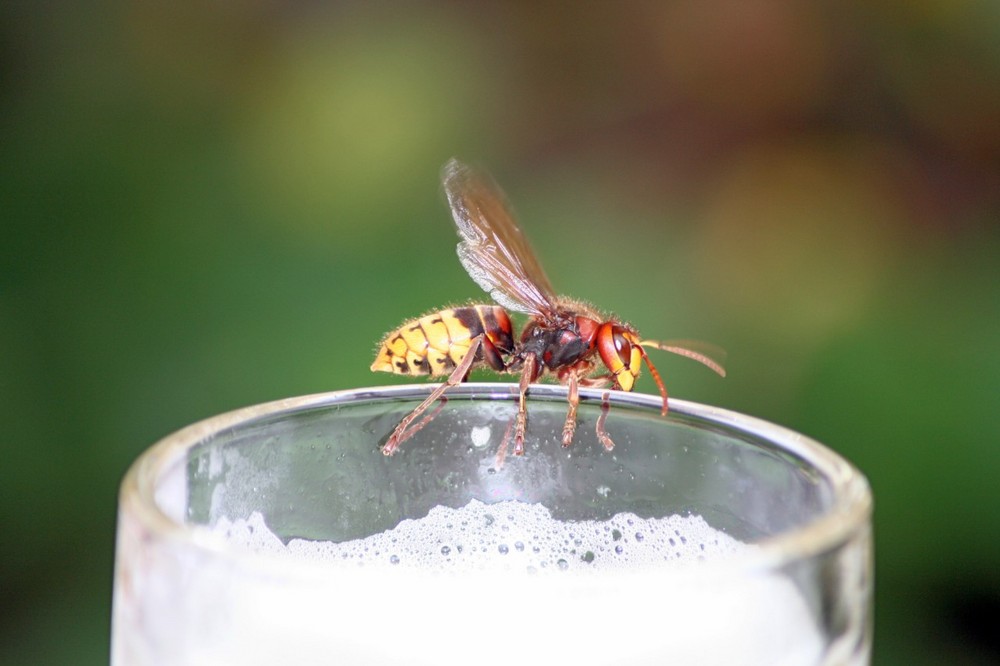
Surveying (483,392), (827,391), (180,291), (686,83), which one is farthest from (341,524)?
(686,83)

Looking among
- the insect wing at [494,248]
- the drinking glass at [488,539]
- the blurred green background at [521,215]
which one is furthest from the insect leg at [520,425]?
the blurred green background at [521,215]

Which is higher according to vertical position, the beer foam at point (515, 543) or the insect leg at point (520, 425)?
the insect leg at point (520, 425)

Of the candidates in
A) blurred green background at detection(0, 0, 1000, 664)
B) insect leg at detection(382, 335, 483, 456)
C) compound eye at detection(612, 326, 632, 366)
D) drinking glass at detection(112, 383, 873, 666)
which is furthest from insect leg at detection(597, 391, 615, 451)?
Answer: blurred green background at detection(0, 0, 1000, 664)

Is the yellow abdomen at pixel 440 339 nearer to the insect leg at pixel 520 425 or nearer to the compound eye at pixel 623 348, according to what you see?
the compound eye at pixel 623 348

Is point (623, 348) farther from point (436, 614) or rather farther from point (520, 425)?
point (436, 614)

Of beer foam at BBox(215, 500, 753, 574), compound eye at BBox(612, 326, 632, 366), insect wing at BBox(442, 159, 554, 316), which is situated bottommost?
beer foam at BBox(215, 500, 753, 574)

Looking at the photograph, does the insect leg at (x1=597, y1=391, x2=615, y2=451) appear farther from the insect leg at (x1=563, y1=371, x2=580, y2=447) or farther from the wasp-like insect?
the wasp-like insect

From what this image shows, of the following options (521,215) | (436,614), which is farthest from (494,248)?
(521,215)
